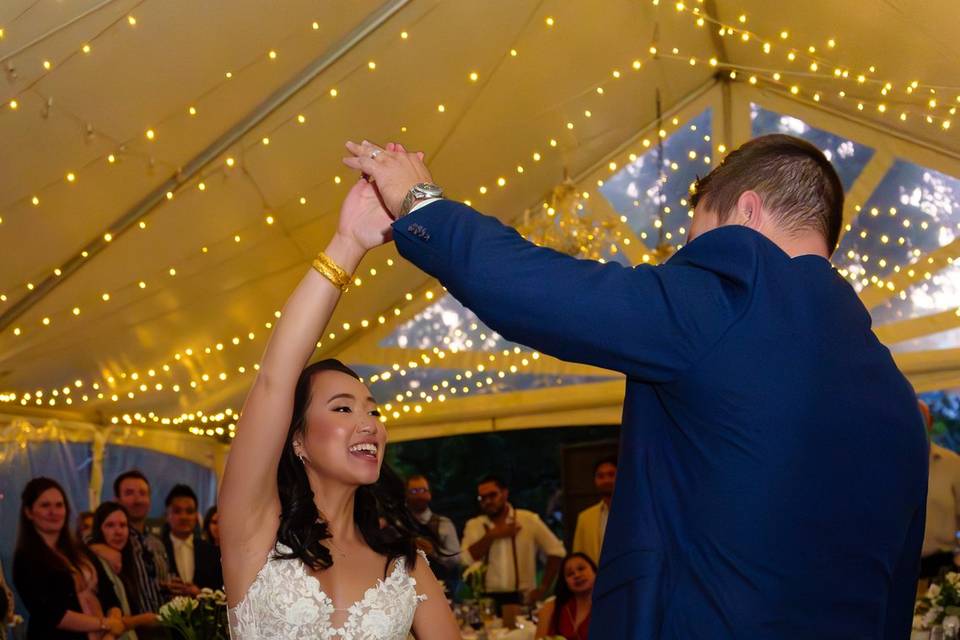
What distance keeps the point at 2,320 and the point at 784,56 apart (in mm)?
4758

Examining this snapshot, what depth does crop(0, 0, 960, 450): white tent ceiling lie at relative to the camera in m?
4.98

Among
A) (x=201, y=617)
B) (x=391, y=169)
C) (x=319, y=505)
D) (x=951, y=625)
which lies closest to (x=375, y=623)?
(x=319, y=505)

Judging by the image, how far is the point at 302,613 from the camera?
209 cm

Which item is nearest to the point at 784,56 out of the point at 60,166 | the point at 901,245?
the point at 901,245

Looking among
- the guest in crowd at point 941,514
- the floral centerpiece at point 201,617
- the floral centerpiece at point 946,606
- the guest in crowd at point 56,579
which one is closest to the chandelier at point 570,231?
the guest in crowd at point 941,514

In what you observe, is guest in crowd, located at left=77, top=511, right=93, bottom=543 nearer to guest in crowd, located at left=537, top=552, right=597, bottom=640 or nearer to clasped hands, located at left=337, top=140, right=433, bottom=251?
guest in crowd, located at left=537, top=552, right=597, bottom=640

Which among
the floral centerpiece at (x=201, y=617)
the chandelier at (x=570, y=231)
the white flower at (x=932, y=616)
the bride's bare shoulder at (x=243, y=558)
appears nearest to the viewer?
the bride's bare shoulder at (x=243, y=558)

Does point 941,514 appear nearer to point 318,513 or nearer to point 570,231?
point 570,231

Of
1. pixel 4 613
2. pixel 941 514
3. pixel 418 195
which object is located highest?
pixel 941 514

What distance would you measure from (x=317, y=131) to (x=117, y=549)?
8.33ft

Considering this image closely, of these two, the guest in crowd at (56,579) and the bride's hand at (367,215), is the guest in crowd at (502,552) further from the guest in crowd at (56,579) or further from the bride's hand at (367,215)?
the bride's hand at (367,215)

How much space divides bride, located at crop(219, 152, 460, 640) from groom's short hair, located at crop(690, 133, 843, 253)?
55 centimetres

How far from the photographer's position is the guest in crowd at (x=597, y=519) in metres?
7.05

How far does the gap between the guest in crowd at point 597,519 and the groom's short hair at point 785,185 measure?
5.57 meters
